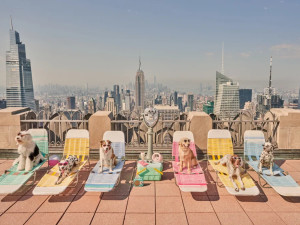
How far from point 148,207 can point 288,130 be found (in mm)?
6164

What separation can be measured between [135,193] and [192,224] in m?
1.71

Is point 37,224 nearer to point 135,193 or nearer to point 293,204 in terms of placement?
point 135,193

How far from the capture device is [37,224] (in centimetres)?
402

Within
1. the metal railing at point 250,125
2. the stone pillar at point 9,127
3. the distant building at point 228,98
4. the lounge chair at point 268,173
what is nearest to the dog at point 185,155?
the lounge chair at point 268,173

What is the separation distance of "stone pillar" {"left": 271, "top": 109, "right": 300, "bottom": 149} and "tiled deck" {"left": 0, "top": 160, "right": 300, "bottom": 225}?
9.79ft

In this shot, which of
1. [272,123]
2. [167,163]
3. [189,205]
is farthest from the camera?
[272,123]

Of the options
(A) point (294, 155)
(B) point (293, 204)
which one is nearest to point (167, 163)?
(B) point (293, 204)

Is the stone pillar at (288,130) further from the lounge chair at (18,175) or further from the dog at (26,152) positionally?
the dog at (26,152)

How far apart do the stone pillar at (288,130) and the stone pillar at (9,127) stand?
964 cm

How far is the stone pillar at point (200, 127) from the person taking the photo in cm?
739

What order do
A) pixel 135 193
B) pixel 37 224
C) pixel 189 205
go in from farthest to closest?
pixel 135 193
pixel 189 205
pixel 37 224

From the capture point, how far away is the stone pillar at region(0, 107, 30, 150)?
7.40 metres

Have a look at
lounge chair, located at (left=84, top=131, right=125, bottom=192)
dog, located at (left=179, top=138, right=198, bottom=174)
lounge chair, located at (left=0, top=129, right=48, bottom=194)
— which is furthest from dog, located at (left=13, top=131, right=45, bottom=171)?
dog, located at (left=179, top=138, right=198, bottom=174)

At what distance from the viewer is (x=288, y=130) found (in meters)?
7.58
